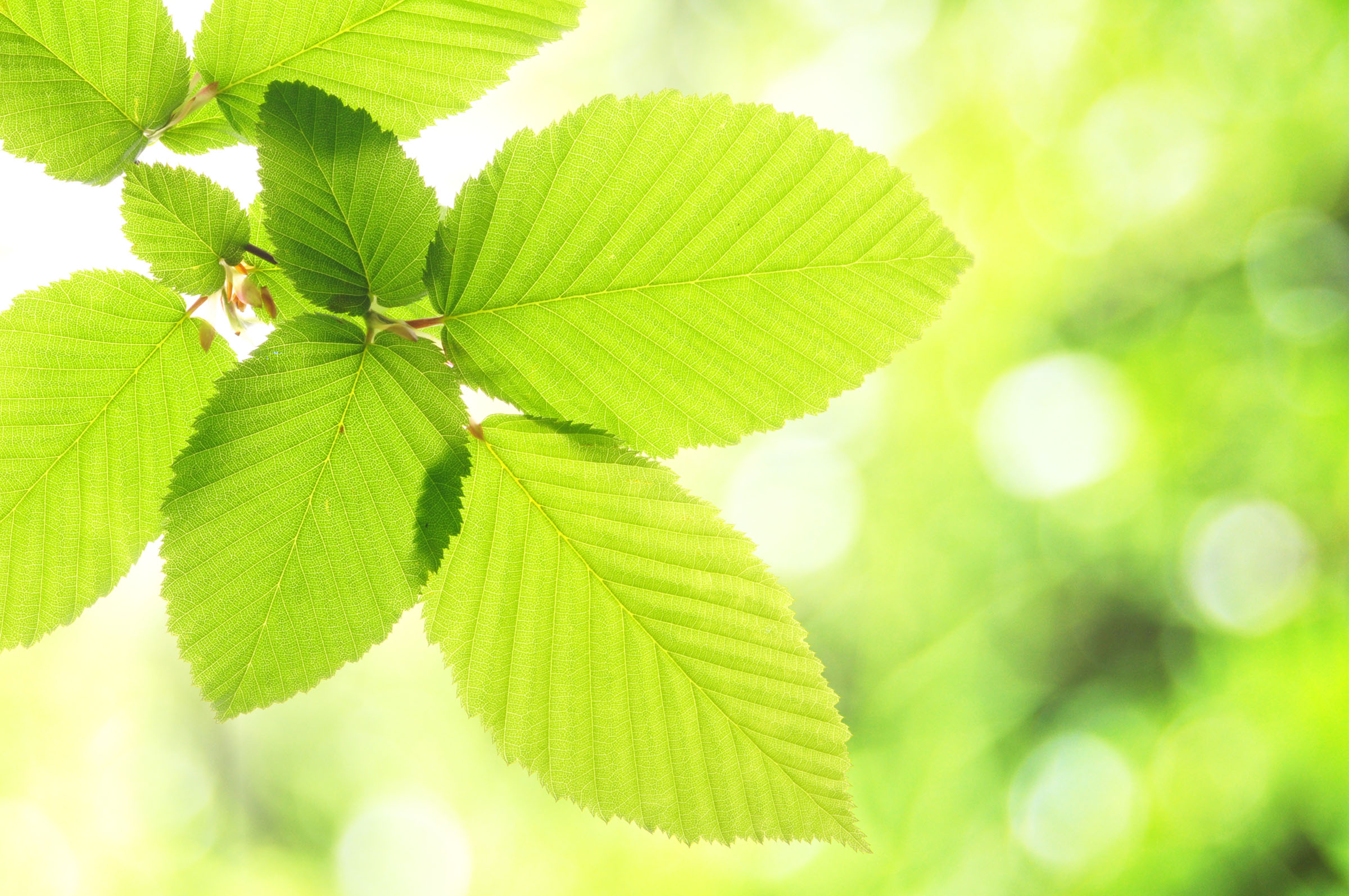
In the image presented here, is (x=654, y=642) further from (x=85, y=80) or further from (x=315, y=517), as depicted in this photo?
(x=85, y=80)

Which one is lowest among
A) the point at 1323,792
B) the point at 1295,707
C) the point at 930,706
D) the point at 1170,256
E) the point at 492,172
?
the point at 1323,792

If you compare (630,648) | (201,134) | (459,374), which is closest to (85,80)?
(201,134)

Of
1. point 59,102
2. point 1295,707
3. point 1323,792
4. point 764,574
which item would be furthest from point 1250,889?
point 59,102

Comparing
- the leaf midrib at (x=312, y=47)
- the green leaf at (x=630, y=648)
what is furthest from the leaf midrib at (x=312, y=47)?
the green leaf at (x=630, y=648)

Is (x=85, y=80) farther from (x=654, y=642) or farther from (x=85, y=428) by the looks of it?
(x=654, y=642)

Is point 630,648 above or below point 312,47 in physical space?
below

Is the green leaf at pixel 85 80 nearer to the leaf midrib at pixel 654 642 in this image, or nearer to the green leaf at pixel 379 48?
the green leaf at pixel 379 48

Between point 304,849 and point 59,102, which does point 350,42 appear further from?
point 304,849
